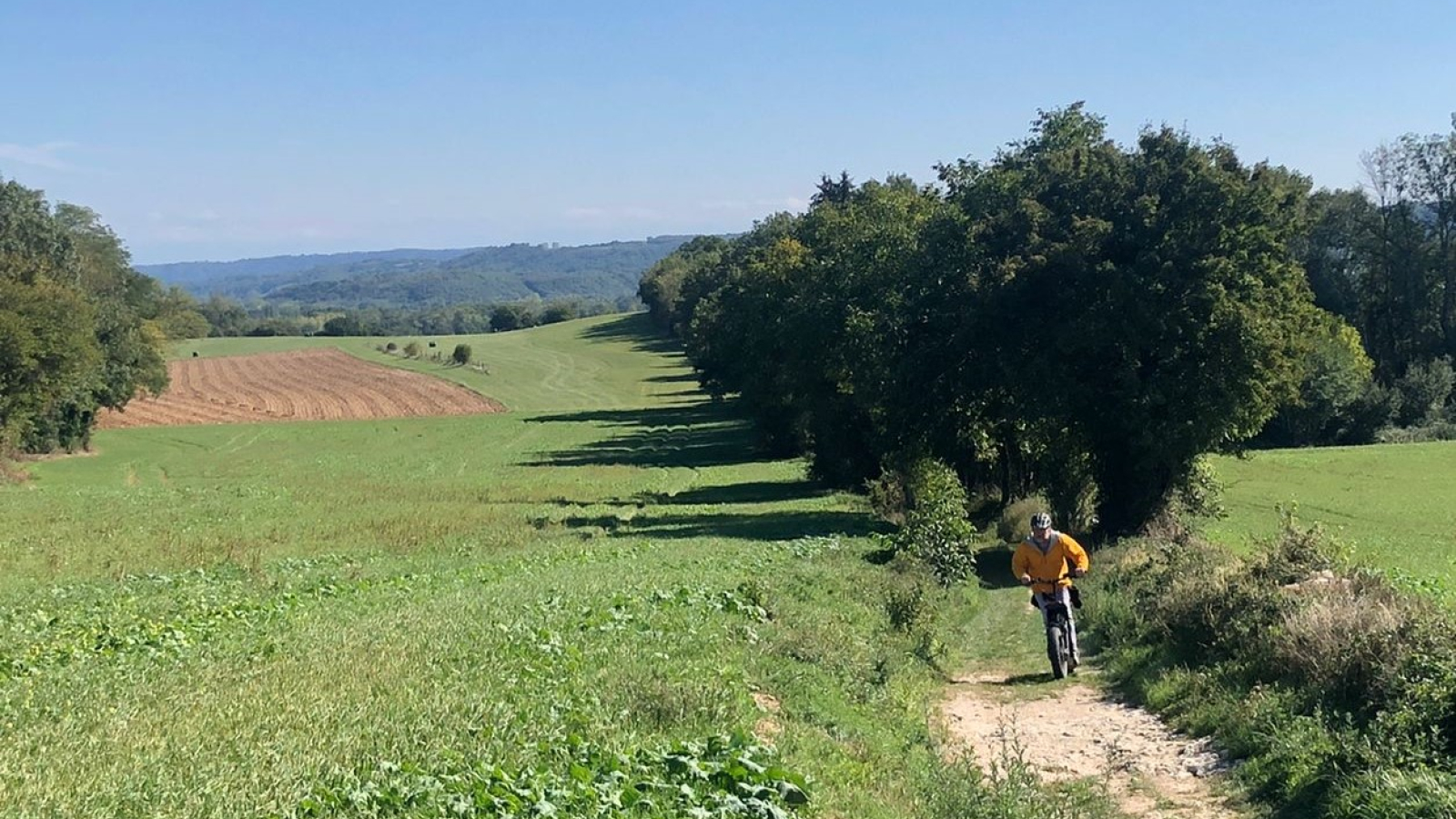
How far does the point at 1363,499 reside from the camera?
40.4 meters

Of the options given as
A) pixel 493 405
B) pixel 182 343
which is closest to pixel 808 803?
pixel 493 405

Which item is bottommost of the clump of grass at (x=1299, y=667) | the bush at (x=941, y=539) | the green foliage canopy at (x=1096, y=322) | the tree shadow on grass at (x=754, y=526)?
the tree shadow on grass at (x=754, y=526)

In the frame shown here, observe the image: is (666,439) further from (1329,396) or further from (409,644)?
(409,644)

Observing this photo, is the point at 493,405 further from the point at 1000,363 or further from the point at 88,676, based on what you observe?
the point at 88,676

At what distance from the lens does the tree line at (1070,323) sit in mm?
29953

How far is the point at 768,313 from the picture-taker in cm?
5591

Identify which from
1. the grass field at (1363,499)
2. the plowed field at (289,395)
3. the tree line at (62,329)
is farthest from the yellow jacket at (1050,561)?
the plowed field at (289,395)

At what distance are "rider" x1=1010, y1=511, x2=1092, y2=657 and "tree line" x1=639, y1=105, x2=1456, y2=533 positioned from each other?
48.0ft

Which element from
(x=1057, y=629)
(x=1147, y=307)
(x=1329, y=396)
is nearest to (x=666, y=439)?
(x=1329, y=396)

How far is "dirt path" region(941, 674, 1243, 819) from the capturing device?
442 inches

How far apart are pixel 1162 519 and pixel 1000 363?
6.22 m

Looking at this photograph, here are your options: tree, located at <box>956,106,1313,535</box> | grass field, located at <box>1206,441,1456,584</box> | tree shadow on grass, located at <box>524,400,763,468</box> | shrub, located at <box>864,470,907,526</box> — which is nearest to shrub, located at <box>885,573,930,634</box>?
grass field, located at <box>1206,441,1456,584</box>

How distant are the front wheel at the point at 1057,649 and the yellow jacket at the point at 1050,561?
641 mm

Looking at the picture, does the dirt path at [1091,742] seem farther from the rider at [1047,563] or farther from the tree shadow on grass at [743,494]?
the tree shadow on grass at [743,494]
